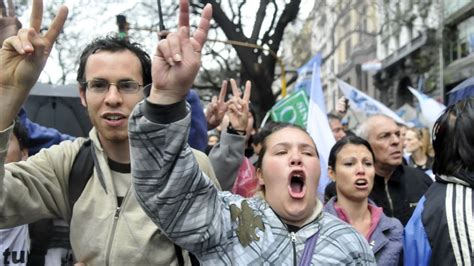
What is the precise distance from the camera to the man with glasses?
1.97m

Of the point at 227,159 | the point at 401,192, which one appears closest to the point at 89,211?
the point at 227,159

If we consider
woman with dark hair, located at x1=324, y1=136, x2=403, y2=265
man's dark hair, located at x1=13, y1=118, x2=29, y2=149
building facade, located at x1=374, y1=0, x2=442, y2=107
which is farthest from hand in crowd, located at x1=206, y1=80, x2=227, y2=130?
building facade, located at x1=374, y1=0, x2=442, y2=107

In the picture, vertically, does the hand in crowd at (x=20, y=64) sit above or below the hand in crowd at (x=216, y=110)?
above

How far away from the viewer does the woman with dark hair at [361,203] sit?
3.08m

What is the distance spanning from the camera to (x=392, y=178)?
427cm

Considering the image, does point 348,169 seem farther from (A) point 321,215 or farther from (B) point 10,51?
(B) point 10,51

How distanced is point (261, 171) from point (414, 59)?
91.8 ft

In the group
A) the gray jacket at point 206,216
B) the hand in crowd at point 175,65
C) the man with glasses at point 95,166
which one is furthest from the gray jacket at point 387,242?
the hand in crowd at point 175,65

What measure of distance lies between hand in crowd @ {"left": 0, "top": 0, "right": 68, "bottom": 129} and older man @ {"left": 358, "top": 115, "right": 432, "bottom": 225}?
2773mm

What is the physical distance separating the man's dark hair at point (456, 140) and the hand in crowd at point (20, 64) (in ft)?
5.38

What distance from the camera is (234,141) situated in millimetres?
2988

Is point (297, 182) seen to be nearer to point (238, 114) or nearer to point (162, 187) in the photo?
point (162, 187)

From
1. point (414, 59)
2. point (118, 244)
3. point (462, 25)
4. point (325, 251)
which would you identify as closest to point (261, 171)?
point (325, 251)

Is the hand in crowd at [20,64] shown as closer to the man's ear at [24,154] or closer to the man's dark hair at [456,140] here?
the man's ear at [24,154]
